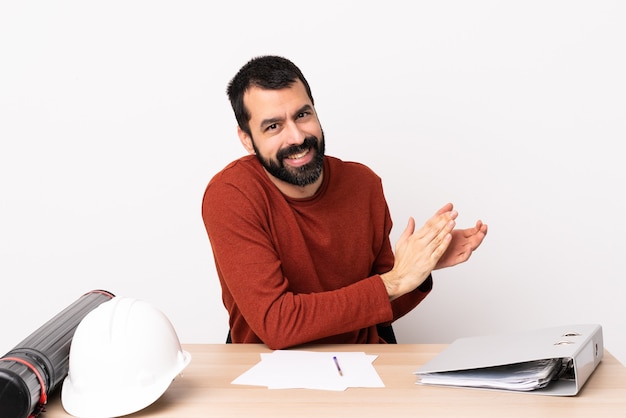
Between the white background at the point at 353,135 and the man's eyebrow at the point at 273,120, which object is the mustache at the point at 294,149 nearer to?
the man's eyebrow at the point at 273,120

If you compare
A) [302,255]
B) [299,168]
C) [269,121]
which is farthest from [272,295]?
[269,121]

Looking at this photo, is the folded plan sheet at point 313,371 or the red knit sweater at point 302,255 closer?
the folded plan sheet at point 313,371

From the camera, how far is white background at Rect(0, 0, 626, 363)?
132 inches

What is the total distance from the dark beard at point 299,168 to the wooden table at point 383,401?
2.22 ft

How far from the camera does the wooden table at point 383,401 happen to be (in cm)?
166

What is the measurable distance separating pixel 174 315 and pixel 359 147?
103cm

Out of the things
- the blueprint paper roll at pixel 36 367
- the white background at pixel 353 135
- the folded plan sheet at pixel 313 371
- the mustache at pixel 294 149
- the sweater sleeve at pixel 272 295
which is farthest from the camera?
the white background at pixel 353 135

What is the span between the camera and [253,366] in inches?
78.3

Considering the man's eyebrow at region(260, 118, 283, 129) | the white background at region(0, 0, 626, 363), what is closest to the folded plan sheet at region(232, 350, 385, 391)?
the man's eyebrow at region(260, 118, 283, 129)

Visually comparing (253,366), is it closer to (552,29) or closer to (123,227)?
(123,227)

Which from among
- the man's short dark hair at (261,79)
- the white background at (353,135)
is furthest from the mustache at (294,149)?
the white background at (353,135)

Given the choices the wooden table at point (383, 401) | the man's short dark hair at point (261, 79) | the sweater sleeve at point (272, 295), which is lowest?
the wooden table at point (383, 401)

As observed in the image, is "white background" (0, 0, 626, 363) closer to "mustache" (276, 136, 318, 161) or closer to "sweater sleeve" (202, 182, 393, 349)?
"mustache" (276, 136, 318, 161)

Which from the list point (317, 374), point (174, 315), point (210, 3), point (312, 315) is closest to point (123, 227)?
point (174, 315)
